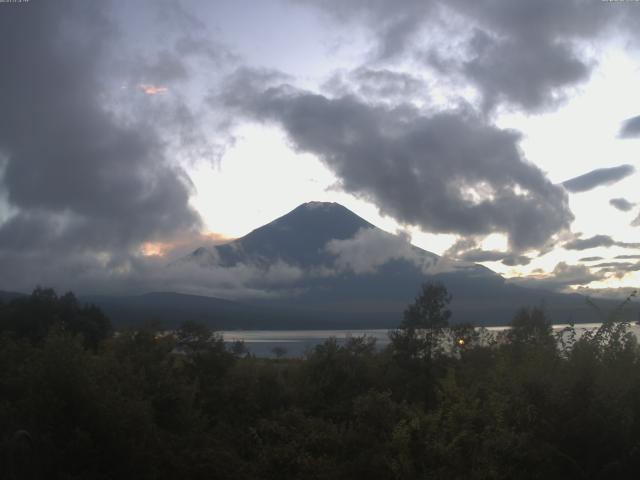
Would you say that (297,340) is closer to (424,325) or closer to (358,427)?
(424,325)

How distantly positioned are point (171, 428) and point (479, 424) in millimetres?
10246

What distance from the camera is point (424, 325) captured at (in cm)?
3544

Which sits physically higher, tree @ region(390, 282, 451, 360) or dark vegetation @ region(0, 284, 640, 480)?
tree @ region(390, 282, 451, 360)

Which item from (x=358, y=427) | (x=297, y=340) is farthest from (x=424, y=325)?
(x=297, y=340)

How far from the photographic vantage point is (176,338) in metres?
32.4

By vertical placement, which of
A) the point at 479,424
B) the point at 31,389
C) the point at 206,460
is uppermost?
the point at 31,389

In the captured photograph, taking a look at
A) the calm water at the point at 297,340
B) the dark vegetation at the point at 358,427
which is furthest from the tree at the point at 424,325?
the dark vegetation at the point at 358,427

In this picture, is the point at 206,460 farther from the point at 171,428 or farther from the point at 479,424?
the point at 479,424

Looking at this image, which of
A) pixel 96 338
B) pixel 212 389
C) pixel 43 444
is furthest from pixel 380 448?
pixel 96 338

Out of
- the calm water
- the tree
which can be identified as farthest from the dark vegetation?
the tree

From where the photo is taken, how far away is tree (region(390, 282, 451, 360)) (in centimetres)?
3384

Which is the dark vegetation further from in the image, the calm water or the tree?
the tree

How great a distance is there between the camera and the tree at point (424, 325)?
33844mm

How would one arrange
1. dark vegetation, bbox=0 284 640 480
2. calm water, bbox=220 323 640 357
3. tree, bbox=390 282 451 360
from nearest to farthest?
dark vegetation, bbox=0 284 640 480, calm water, bbox=220 323 640 357, tree, bbox=390 282 451 360
